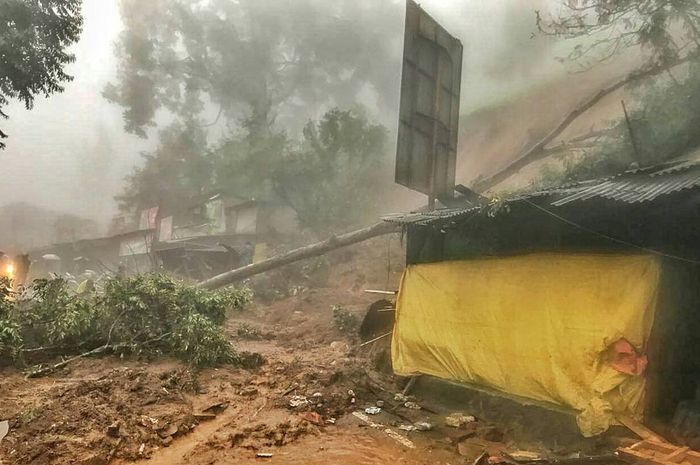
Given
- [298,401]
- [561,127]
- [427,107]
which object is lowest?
[298,401]

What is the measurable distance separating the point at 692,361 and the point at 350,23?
147 ft

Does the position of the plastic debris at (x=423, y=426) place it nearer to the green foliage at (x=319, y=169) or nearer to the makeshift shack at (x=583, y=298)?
A: the makeshift shack at (x=583, y=298)

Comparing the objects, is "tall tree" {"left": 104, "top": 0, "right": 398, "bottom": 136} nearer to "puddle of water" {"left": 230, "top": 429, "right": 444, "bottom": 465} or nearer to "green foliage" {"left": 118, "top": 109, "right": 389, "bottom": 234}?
"green foliage" {"left": 118, "top": 109, "right": 389, "bottom": 234}

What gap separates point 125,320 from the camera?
996 centimetres

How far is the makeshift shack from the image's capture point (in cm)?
570

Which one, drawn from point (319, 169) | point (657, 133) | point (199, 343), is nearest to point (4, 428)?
point (199, 343)

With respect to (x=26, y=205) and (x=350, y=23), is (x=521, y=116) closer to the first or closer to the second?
(x=350, y=23)

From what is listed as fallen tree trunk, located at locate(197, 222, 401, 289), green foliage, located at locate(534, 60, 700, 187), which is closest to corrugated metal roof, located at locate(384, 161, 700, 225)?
green foliage, located at locate(534, 60, 700, 187)

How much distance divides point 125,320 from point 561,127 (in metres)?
15.9

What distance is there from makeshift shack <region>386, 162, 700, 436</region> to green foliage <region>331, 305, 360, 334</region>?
561cm

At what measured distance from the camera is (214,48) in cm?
4459

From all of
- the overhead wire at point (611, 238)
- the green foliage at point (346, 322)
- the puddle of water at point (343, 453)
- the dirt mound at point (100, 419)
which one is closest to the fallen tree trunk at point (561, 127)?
the overhead wire at point (611, 238)

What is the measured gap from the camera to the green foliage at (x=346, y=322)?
13766mm

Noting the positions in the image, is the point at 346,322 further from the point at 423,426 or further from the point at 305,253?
the point at 423,426
